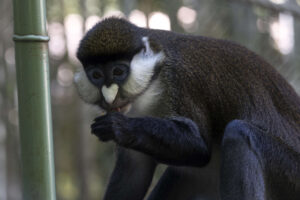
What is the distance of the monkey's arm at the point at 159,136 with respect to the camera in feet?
9.02

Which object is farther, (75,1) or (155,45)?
(75,1)

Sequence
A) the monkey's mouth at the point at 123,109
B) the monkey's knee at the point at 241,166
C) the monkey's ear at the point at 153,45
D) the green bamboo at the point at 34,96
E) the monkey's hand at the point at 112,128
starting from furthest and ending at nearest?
the monkey's ear at the point at 153,45 < the monkey's mouth at the point at 123,109 < the monkey's knee at the point at 241,166 < the monkey's hand at the point at 112,128 < the green bamboo at the point at 34,96

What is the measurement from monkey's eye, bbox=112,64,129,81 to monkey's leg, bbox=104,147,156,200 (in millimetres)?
850

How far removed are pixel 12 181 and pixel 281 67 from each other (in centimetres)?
728

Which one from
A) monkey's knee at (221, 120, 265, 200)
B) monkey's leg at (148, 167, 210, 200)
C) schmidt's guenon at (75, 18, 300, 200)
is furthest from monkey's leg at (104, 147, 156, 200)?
monkey's knee at (221, 120, 265, 200)

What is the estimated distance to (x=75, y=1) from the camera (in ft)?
30.0

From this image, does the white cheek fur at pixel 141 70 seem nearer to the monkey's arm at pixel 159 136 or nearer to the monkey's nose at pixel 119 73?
the monkey's nose at pixel 119 73

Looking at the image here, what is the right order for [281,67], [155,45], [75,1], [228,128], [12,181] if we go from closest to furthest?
[228,128] < [155,45] < [281,67] < [75,1] < [12,181]

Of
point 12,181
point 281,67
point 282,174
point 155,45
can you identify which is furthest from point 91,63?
point 12,181

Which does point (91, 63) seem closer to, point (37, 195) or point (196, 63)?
point (196, 63)

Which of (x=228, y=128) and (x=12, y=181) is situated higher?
(x=228, y=128)

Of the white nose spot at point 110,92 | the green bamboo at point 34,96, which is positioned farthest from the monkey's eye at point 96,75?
the green bamboo at point 34,96

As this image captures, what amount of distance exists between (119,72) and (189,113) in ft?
1.94

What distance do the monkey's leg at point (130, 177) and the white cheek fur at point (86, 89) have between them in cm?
63
